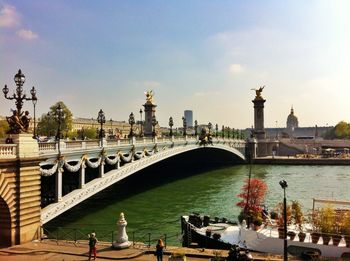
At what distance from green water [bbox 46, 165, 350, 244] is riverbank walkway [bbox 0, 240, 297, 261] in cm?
859

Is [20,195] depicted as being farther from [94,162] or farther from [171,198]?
[171,198]

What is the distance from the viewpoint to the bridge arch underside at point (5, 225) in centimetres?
2086

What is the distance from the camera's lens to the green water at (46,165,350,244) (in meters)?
33.7

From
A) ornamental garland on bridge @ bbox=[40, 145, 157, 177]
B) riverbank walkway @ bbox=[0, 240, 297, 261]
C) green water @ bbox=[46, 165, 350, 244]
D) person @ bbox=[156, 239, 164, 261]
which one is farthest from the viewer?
green water @ bbox=[46, 165, 350, 244]

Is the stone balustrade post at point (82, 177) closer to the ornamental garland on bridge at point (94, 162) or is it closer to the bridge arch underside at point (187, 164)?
the ornamental garland on bridge at point (94, 162)

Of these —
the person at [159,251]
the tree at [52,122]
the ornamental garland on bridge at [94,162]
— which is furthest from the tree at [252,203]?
the tree at [52,122]

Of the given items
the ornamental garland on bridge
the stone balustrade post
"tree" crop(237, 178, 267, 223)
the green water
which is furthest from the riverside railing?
"tree" crop(237, 178, 267, 223)

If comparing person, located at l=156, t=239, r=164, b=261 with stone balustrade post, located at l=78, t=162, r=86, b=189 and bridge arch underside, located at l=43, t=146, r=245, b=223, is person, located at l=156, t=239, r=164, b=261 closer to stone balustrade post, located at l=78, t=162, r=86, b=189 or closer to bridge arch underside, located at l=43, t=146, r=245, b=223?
stone balustrade post, located at l=78, t=162, r=86, b=189

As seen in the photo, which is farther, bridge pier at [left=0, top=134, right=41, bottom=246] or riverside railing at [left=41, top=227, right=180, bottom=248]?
riverside railing at [left=41, top=227, right=180, bottom=248]

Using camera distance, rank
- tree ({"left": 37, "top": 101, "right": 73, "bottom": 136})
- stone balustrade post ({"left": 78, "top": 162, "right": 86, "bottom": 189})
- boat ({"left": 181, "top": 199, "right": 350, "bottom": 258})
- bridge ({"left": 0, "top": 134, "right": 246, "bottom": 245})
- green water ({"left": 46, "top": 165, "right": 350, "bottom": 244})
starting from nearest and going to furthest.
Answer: boat ({"left": 181, "top": 199, "right": 350, "bottom": 258})
bridge ({"left": 0, "top": 134, "right": 246, "bottom": 245})
stone balustrade post ({"left": 78, "top": 162, "right": 86, "bottom": 189})
green water ({"left": 46, "top": 165, "right": 350, "bottom": 244})
tree ({"left": 37, "top": 101, "right": 73, "bottom": 136})

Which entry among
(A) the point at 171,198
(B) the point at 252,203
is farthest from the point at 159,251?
(A) the point at 171,198

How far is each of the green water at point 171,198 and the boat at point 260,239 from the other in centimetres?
324

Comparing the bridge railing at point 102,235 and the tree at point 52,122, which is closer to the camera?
the bridge railing at point 102,235

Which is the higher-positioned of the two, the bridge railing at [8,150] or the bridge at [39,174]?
the bridge railing at [8,150]
